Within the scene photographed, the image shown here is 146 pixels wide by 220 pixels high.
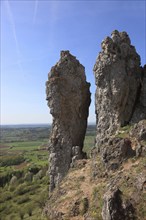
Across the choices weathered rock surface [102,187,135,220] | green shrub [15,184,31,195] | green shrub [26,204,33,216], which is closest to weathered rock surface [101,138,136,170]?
weathered rock surface [102,187,135,220]

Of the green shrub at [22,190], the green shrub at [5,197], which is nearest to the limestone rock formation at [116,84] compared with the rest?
the green shrub at [5,197]

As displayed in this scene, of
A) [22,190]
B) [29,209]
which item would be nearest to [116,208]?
[29,209]

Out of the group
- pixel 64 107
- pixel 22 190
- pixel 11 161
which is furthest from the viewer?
pixel 11 161

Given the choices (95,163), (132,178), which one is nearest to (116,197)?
(132,178)

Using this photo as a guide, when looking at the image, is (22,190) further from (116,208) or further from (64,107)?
(116,208)

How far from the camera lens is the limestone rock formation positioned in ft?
124

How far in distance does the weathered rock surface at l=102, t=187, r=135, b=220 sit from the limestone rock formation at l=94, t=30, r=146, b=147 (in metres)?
14.9

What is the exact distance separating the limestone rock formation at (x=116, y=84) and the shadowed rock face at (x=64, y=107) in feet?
14.5

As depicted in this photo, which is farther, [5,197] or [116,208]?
[5,197]

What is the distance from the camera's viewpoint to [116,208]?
22.2 m

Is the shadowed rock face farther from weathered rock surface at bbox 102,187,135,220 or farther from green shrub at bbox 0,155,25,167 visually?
green shrub at bbox 0,155,25,167

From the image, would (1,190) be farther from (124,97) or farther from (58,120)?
(124,97)

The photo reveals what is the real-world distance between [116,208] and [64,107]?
2351cm

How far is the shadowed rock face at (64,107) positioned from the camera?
42375mm
